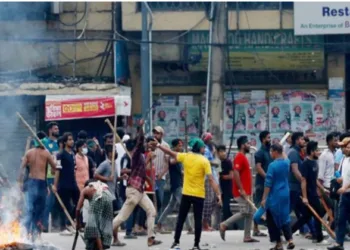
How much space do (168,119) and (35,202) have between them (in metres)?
11.1

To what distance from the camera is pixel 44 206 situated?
1570 centimetres

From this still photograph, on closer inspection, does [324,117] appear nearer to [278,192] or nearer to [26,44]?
[26,44]

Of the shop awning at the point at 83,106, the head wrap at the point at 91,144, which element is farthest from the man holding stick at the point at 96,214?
the shop awning at the point at 83,106

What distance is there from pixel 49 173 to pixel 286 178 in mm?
4503

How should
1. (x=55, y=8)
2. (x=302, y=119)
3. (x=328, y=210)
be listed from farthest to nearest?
(x=302, y=119), (x=55, y=8), (x=328, y=210)

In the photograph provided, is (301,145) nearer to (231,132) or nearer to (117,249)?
(117,249)

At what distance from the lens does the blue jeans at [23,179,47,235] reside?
15586 mm

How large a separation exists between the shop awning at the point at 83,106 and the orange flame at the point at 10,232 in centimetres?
956

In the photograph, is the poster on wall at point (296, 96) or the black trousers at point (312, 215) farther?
the poster on wall at point (296, 96)

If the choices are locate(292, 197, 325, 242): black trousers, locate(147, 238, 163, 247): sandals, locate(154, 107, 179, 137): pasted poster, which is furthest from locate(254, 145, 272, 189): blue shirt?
locate(154, 107, 179, 137): pasted poster

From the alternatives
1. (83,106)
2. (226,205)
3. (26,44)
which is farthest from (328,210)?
(26,44)

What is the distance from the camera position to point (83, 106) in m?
24.5

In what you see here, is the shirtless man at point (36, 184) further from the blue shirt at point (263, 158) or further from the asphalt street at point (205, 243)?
the blue shirt at point (263, 158)

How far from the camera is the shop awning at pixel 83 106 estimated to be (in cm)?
2438
